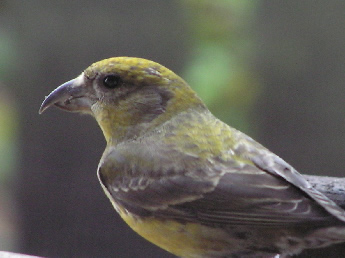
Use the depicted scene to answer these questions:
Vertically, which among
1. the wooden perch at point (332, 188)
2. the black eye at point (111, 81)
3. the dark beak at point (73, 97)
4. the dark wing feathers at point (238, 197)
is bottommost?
the dark wing feathers at point (238, 197)

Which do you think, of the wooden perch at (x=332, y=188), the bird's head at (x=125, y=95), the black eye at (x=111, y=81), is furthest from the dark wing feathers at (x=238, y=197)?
the black eye at (x=111, y=81)

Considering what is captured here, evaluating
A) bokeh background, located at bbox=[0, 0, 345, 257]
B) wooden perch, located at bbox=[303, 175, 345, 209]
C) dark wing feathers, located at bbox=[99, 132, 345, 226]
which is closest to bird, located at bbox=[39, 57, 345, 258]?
dark wing feathers, located at bbox=[99, 132, 345, 226]

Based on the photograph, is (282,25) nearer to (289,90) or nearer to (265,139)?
(289,90)

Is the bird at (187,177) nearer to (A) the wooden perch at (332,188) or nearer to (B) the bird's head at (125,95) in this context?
(B) the bird's head at (125,95)

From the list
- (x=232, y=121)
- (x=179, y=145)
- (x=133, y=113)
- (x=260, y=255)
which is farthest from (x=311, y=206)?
(x=232, y=121)

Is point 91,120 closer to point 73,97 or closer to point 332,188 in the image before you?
point 73,97

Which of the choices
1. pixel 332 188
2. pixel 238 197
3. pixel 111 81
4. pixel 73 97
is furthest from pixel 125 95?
pixel 332 188

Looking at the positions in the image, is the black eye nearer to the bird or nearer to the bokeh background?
the bird
